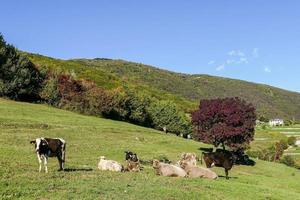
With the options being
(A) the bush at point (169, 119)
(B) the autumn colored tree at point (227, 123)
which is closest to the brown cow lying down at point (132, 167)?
(B) the autumn colored tree at point (227, 123)

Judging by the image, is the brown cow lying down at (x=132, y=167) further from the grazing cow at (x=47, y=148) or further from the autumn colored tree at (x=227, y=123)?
the autumn colored tree at (x=227, y=123)

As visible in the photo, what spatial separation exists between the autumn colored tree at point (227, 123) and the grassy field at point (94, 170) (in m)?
3.12

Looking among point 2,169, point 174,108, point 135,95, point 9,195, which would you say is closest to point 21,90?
point 135,95

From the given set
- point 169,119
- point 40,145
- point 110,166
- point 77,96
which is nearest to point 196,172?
point 110,166

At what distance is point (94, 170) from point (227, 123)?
30.0m

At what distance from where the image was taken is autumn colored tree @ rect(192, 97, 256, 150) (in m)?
55.4

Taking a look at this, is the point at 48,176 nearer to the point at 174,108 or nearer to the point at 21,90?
the point at 21,90

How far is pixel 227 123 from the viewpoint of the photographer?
184ft

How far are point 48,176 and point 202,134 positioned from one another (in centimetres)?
3601

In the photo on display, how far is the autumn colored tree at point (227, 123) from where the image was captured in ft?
182

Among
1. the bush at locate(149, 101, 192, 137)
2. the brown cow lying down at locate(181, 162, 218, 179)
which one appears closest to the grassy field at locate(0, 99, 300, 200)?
the brown cow lying down at locate(181, 162, 218, 179)

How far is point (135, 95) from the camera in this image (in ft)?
288

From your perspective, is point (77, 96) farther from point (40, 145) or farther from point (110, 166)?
point (40, 145)

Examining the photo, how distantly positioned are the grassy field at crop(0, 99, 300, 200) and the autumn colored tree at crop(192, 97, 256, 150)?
10.2ft
